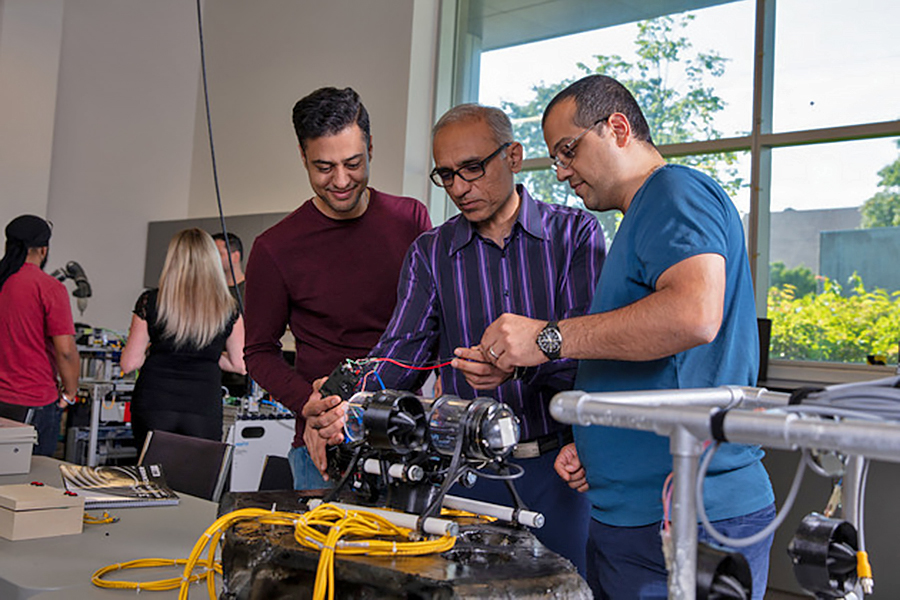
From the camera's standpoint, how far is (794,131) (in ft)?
14.2

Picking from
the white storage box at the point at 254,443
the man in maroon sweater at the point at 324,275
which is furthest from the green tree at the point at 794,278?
the man in maroon sweater at the point at 324,275

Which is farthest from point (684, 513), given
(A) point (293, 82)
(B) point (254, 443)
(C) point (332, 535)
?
(A) point (293, 82)

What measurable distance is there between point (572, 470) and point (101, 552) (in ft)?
3.00

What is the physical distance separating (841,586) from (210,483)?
1.94 m

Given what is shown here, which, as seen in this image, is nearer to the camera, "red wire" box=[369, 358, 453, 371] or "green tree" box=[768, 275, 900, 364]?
"red wire" box=[369, 358, 453, 371]

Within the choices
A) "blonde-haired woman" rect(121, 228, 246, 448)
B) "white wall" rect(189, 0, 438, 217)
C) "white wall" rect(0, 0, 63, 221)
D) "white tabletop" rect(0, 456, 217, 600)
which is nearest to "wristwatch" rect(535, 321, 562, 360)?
"white tabletop" rect(0, 456, 217, 600)

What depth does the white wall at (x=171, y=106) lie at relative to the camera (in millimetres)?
5590

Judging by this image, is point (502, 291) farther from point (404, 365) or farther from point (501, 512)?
point (501, 512)

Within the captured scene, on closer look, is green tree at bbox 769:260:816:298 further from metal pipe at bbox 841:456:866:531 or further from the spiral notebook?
metal pipe at bbox 841:456:866:531

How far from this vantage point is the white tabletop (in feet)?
4.45

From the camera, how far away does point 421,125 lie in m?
5.55

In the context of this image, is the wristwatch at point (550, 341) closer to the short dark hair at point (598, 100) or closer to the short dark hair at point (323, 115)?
the short dark hair at point (598, 100)

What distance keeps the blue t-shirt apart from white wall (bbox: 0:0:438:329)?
165 inches

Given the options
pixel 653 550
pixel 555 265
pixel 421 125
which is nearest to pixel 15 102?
pixel 421 125
